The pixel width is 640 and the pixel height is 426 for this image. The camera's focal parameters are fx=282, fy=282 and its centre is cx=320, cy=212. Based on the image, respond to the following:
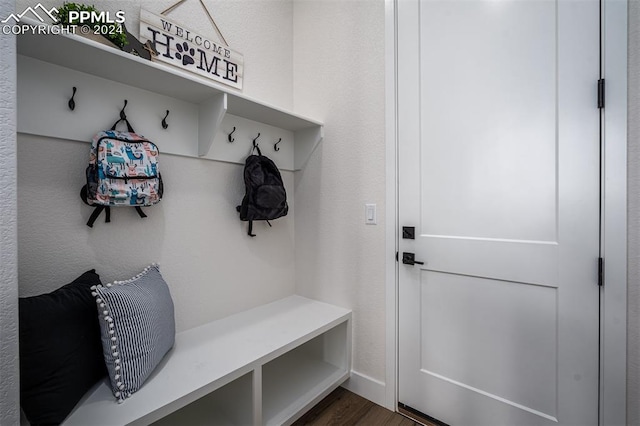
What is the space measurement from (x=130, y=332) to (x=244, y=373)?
0.46 meters

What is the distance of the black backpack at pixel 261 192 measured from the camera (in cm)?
159

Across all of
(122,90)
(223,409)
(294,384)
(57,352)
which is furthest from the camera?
(294,384)

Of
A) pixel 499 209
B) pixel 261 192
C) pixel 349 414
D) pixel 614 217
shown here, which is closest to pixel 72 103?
pixel 261 192

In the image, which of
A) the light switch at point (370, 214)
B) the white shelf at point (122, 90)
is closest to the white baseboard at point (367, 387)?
the light switch at point (370, 214)

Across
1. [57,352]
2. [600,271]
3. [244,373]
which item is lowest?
[244,373]

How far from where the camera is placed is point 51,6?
3.46 feet

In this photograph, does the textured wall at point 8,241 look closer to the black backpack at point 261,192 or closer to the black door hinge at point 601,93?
the black backpack at point 261,192

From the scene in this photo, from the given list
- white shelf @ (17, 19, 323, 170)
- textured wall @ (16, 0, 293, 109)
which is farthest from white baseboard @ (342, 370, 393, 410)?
textured wall @ (16, 0, 293, 109)

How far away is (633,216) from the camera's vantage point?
39.7 inches

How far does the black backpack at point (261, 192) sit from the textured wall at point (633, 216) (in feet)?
4.92

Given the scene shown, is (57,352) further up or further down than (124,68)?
further down

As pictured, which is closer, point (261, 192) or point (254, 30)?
point (261, 192)

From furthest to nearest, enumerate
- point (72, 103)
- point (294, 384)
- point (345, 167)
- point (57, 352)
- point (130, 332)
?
1. point (345, 167)
2. point (294, 384)
3. point (72, 103)
4. point (130, 332)
5. point (57, 352)

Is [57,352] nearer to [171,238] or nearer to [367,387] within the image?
[171,238]
